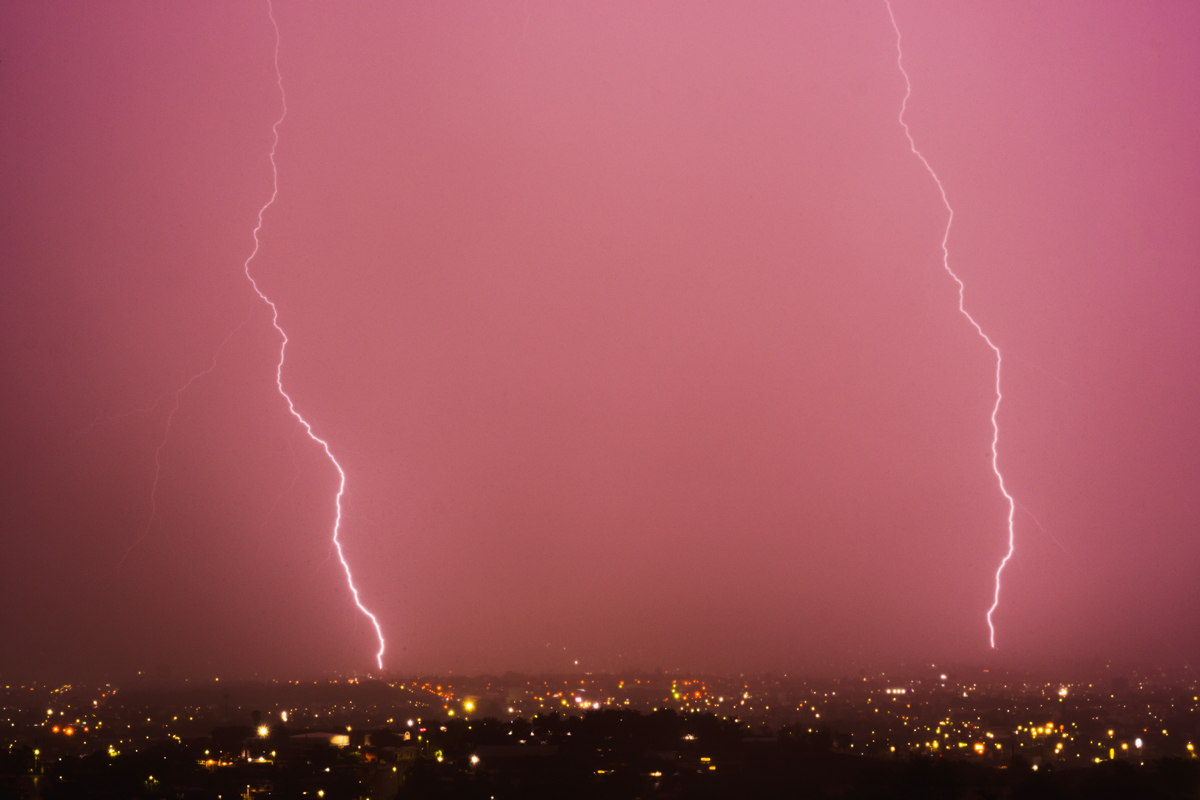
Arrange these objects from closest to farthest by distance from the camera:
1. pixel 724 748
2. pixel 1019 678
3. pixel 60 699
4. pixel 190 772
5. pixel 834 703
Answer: pixel 190 772 → pixel 724 748 → pixel 60 699 → pixel 834 703 → pixel 1019 678

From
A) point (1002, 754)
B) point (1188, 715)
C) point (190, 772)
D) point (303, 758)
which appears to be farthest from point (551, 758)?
point (1188, 715)

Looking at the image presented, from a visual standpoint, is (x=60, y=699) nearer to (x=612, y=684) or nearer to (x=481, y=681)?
(x=481, y=681)

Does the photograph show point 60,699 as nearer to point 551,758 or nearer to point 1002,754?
point 551,758

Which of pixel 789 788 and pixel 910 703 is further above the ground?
pixel 910 703

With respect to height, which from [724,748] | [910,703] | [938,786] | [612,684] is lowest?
[938,786]

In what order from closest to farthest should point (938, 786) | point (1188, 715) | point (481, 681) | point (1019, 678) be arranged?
point (938, 786)
point (1188, 715)
point (481, 681)
point (1019, 678)

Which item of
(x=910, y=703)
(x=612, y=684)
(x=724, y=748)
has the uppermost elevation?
(x=612, y=684)

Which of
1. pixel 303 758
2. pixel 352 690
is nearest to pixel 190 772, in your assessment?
pixel 303 758

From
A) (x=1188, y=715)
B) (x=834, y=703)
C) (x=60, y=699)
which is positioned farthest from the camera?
(x=834, y=703)

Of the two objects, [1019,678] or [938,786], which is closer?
[938,786]
